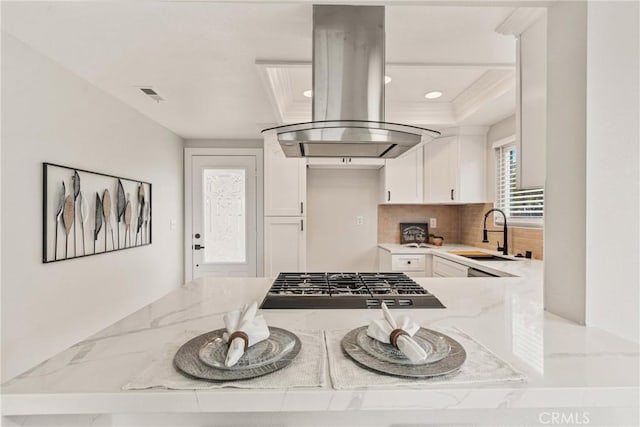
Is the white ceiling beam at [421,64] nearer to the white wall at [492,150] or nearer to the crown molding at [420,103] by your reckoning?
the crown molding at [420,103]

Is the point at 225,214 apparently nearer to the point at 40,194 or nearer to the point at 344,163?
the point at 344,163

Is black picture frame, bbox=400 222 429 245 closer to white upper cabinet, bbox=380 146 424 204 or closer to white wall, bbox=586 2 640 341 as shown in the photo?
white upper cabinet, bbox=380 146 424 204

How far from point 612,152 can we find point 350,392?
1.12m

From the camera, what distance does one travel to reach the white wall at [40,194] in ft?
5.96

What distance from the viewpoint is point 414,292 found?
1.50 m

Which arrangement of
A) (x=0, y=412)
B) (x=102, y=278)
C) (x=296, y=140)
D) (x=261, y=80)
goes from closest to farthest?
(x=0, y=412), (x=296, y=140), (x=261, y=80), (x=102, y=278)

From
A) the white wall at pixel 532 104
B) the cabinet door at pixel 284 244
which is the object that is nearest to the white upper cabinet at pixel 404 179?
the cabinet door at pixel 284 244

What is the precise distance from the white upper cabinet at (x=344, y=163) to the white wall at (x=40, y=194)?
5.90 feet

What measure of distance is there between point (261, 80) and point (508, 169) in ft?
8.24

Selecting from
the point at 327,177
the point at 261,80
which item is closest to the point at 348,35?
the point at 261,80

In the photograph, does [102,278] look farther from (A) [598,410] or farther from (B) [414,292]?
(A) [598,410]

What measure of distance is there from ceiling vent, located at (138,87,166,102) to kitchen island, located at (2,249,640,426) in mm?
2021

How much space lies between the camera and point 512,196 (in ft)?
10.8

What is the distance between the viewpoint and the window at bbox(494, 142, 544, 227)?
9.58 feet
